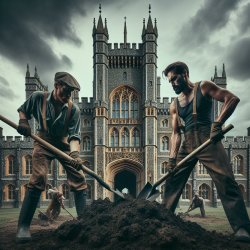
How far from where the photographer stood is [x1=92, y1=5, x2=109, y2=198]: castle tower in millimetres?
29953

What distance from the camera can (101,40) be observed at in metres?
32.0

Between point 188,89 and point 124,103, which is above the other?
point 124,103

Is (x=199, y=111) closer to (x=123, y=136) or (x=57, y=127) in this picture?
(x=57, y=127)

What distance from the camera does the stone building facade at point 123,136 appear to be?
30391 mm

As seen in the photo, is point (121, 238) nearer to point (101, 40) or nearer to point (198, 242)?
point (198, 242)

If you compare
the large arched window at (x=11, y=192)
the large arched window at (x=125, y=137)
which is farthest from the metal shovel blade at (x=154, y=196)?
the large arched window at (x=11, y=192)

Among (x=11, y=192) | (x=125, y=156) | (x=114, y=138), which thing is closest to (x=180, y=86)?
(x=125, y=156)

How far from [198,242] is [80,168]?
6.96 ft

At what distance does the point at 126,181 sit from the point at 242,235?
1133 inches

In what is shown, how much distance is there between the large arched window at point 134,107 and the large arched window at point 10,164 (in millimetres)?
12489

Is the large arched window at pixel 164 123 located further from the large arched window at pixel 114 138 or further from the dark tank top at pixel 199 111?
the dark tank top at pixel 199 111

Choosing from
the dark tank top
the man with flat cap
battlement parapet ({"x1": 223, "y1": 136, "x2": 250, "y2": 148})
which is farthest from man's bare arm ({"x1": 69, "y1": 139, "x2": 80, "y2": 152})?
battlement parapet ({"x1": 223, "y1": 136, "x2": 250, "y2": 148})

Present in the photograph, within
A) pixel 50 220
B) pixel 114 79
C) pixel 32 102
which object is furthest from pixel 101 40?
pixel 32 102

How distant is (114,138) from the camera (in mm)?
31344
